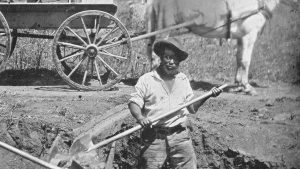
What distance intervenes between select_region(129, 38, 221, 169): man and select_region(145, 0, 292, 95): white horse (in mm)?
2508

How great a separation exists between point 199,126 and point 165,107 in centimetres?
130

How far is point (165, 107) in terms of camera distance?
357 centimetres

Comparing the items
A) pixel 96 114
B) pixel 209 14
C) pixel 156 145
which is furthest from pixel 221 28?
pixel 156 145

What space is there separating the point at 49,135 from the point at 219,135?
159 centimetres

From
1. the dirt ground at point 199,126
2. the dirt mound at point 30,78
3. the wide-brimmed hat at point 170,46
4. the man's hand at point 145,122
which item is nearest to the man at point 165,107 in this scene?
the wide-brimmed hat at point 170,46

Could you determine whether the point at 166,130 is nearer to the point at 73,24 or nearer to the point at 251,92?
the point at 251,92

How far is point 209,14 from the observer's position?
21.2 feet

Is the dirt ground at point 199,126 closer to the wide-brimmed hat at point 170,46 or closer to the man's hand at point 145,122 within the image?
the man's hand at point 145,122

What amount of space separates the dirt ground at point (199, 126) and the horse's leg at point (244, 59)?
0.75 ft

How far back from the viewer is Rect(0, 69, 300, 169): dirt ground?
4496mm

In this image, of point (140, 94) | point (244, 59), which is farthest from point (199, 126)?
point (244, 59)

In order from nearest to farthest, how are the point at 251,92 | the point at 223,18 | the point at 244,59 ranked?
the point at 251,92 < the point at 244,59 < the point at 223,18

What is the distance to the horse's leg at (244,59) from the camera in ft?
19.7

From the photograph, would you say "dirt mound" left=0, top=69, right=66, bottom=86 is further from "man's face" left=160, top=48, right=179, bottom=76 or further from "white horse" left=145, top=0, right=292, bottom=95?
"man's face" left=160, top=48, right=179, bottom=76
